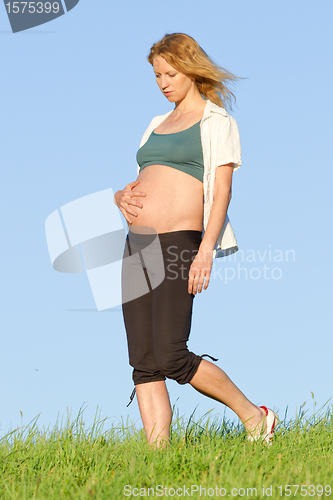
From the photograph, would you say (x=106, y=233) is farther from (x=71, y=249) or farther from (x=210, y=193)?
(x=210, y=193)

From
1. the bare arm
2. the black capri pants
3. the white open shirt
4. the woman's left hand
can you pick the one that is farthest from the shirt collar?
the woman's left hand

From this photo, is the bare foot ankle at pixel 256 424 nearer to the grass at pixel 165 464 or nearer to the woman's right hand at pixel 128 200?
the grass at pixel 165 464

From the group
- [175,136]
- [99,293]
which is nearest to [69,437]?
[99,293]

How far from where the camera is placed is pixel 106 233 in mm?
3379

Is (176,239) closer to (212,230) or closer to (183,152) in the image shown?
(212,230)

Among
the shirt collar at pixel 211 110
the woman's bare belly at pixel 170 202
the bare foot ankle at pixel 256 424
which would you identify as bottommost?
the bare foot ankle at pixel 256 424

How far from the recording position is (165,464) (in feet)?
8.01

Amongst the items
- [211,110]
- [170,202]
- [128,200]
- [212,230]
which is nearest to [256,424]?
[212,230]

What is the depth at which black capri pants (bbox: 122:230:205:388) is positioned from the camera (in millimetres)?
2799

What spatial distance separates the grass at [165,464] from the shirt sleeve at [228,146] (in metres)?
1.50

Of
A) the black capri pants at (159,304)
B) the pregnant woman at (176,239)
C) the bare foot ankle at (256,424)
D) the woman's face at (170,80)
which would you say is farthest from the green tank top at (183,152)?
the bare foot ankle at (256,424)

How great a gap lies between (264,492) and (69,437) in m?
1.36

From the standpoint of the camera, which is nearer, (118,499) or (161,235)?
(118,499)

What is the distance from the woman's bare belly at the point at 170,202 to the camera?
9.55 feet
